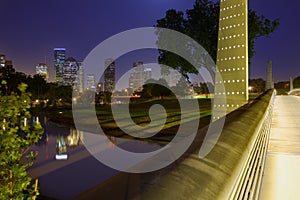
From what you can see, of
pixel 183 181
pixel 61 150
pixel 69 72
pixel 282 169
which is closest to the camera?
pixel 183 181

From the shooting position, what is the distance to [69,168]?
13883 mm

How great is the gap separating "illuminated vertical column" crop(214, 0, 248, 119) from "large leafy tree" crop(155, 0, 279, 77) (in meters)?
9.17

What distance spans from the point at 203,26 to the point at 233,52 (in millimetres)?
10956

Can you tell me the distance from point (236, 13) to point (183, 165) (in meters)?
8.57

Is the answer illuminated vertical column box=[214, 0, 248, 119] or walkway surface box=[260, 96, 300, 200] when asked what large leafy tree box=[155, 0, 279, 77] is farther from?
walkway surface box=[260, 96, 300, 200]

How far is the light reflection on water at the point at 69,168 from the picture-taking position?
10.9 metres

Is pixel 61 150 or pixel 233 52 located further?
pixel 61 150

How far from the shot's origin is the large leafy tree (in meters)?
18.4

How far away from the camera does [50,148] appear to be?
1927 centimetres

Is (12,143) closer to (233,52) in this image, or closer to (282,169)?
(282,169)

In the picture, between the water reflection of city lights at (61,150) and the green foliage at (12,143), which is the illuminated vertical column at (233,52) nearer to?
the green foliage at (12,143)

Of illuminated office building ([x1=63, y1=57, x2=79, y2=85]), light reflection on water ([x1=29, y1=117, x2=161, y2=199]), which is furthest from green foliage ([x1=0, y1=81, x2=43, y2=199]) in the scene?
illuminated office building ([x1=63, y1=57, x2=79, y2=85])

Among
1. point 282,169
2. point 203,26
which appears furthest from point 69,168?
point 203,26

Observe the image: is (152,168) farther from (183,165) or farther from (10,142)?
(10,142)
